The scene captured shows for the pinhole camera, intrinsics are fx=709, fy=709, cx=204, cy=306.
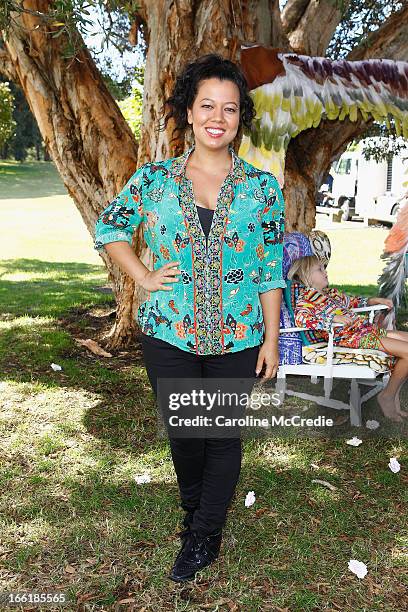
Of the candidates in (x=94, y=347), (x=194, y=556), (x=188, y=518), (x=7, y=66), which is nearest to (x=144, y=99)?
(x=7, y=66)

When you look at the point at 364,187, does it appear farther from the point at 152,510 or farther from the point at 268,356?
the point at 268,356

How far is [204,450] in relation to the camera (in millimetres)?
2838

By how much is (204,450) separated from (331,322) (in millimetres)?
1636

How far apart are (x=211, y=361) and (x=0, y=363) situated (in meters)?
3.68

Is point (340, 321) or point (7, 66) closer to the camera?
point (340, 321)

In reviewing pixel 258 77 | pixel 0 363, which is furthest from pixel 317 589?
pixel 0 363

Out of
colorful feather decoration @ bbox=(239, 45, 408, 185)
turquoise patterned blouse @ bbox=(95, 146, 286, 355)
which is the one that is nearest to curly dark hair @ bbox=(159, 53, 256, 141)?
turquoise patterned blouse @ bbox=(95, 146, 286, 355)

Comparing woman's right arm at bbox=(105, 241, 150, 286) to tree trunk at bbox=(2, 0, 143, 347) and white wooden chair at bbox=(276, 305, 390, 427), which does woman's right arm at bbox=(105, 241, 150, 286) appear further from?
tree trunk at bbox=(2, 0, 143, 347)

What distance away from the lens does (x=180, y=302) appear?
260 centimetres

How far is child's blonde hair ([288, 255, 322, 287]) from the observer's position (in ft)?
14.5

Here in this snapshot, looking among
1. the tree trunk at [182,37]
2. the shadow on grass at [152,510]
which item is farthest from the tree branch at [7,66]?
the shadow on grass at [152,510]

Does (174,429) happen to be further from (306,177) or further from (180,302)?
(306,177)

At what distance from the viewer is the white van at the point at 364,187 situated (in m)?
22.1

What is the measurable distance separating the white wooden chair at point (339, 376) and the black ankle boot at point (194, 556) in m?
1.49
